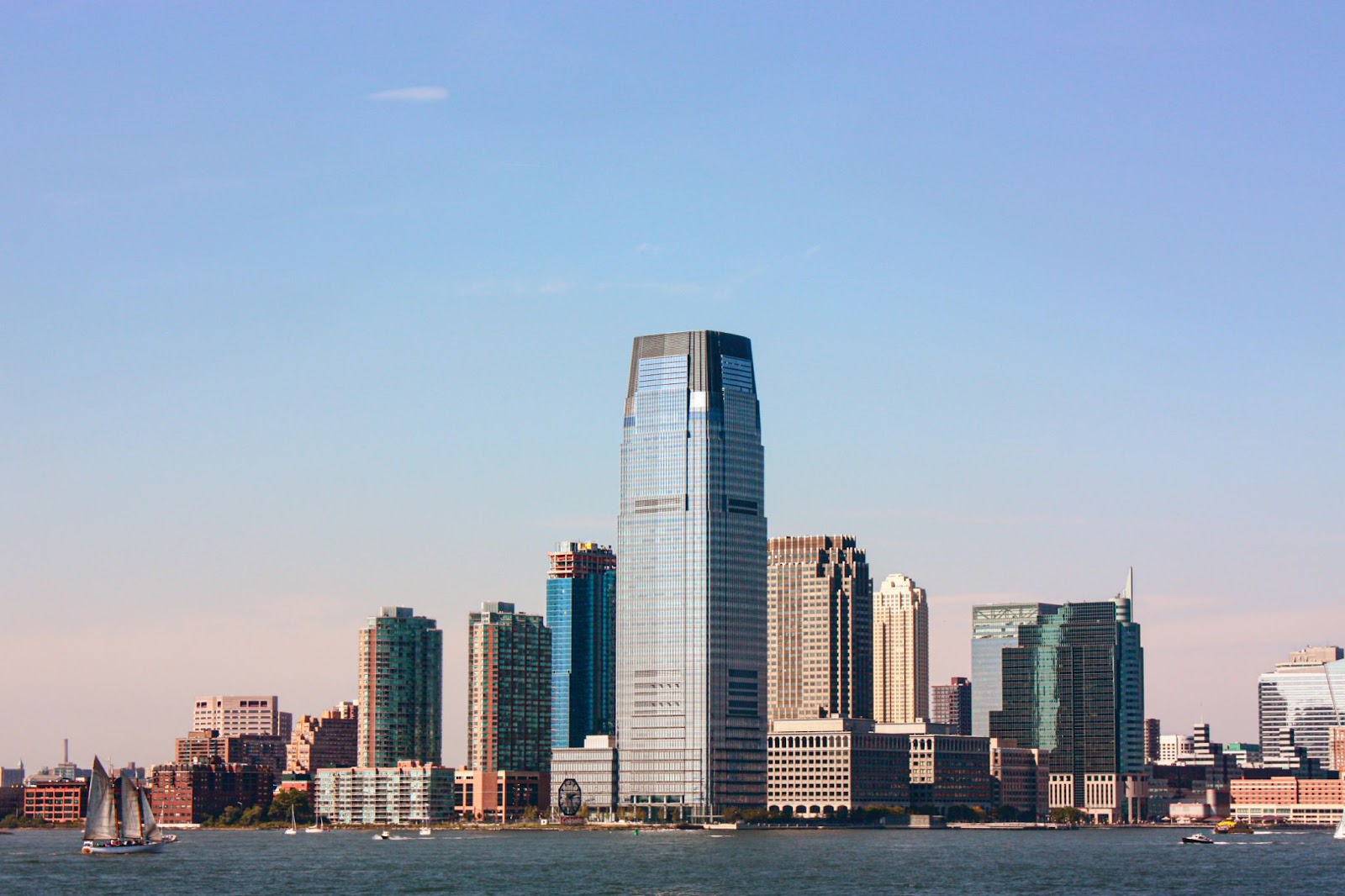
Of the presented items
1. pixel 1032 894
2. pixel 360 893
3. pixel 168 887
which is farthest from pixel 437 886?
pixel 1032 894

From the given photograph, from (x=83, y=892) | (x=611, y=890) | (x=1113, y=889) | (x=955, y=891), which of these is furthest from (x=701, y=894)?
(x=83, y=892)

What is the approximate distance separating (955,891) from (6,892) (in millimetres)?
84535

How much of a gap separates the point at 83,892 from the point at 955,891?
77269 millimetres

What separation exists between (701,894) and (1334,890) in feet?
189

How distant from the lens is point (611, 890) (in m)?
192

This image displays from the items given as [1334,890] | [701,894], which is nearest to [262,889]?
[701,894]

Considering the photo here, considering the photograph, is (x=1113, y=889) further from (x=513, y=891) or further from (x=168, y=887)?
(x=168, y=887)

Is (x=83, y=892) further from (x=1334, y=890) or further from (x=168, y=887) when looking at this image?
(x=1334, y=890)

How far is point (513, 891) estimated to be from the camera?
193 m

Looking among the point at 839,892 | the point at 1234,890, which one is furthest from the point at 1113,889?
the point at 839,892

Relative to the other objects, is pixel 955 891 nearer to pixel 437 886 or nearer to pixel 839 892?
pixel 839 892

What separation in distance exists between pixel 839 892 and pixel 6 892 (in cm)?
7412

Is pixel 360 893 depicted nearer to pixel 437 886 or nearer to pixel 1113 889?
pixel 437 886

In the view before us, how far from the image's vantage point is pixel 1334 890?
196m
